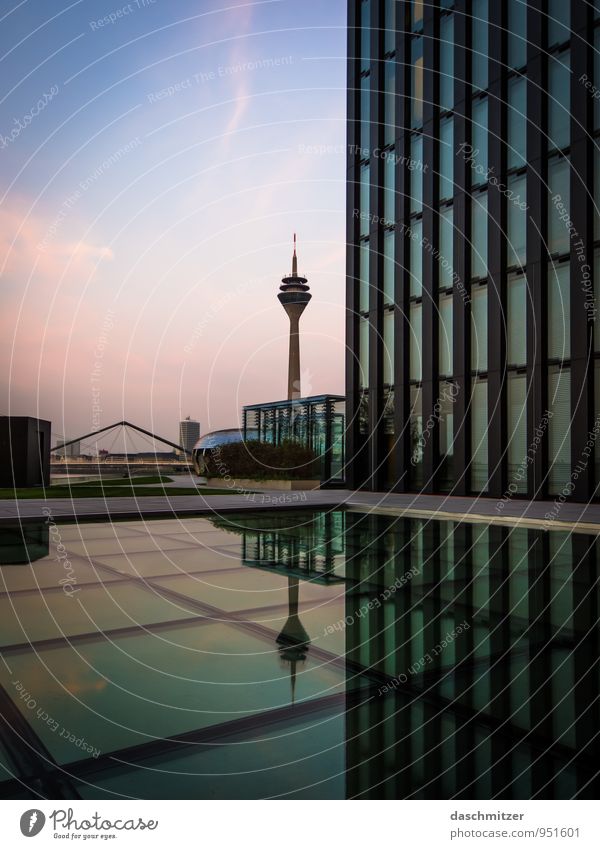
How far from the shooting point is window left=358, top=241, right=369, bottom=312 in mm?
30047

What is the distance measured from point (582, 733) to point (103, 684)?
106 inches

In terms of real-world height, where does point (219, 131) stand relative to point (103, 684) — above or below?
above

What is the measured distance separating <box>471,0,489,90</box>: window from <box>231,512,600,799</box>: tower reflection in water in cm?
2070

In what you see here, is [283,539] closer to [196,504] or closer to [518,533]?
[518,533]

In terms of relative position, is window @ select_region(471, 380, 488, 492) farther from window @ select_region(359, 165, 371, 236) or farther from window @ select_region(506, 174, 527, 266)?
window @ select_region(359, 165, 371, 236)

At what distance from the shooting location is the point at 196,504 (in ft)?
58.9

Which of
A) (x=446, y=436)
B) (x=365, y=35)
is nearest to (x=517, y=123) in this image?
(x=446, y=436)

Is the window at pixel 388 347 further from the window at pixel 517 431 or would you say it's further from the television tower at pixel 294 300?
the television tower at pixel 294 300

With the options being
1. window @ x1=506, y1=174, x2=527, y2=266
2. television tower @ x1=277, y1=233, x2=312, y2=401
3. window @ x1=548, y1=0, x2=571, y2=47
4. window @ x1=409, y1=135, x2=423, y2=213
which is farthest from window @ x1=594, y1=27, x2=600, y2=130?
television tower @ x1=277, y1=233, x2=312, y2=401

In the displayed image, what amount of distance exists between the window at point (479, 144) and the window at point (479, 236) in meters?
0.68

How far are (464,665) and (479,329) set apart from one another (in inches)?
822

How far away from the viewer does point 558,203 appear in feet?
69.1

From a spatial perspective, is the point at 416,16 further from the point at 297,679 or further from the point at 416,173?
the point at 297,679
